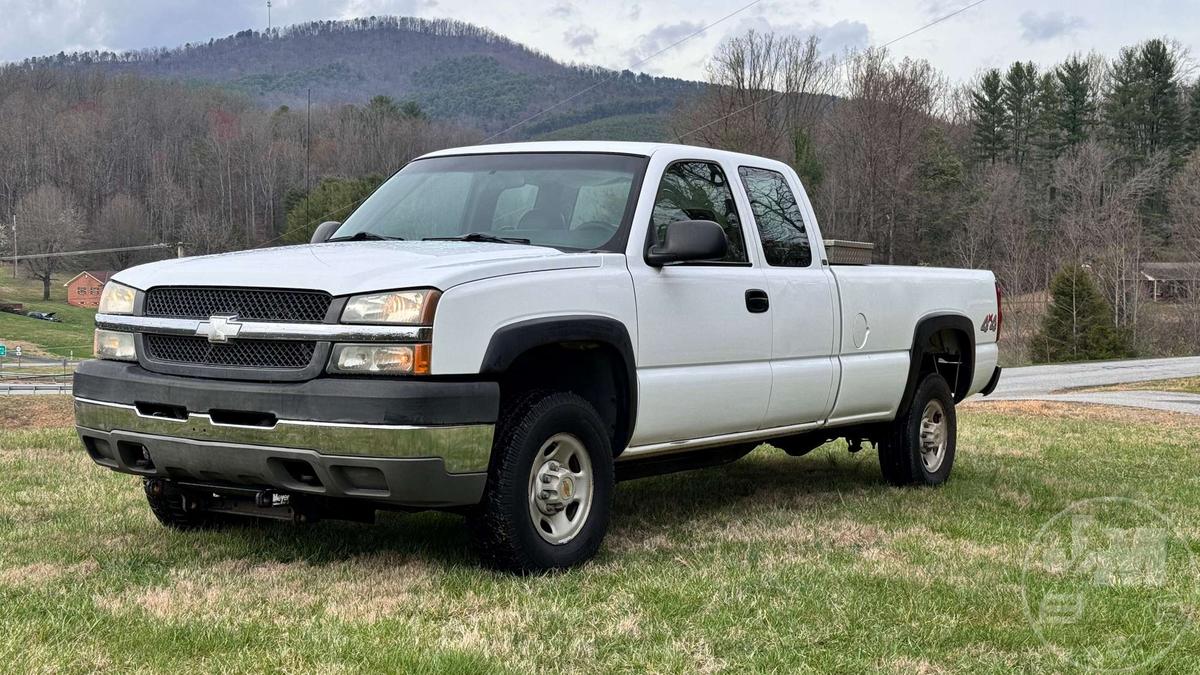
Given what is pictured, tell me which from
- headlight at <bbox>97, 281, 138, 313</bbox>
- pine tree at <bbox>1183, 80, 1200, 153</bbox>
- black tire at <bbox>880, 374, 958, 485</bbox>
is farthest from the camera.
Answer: pine tree at <bbox>1183, 80, 1200, 153</bbox>

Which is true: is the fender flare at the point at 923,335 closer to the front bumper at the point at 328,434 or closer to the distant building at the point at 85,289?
the front bumper at the point at 328,434

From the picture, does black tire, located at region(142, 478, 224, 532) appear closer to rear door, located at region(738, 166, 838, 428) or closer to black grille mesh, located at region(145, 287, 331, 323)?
black grille mesh, located at region(145, 287, 331, 323)

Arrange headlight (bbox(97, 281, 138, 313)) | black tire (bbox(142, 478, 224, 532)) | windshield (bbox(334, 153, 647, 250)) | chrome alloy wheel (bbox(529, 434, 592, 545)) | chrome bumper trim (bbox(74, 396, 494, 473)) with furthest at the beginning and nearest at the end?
windshield (bbox(334, 153, 647, 250)) → black tire (bbox(142, 478, 224, 532)) → headlight (bbox(97, 281, 138, 313)) → chrome alloy wheel (bbox(529, 434, 592, 545)) → chrome bumper trim (bbox(74, 396, 494, 473))

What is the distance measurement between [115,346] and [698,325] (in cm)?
265

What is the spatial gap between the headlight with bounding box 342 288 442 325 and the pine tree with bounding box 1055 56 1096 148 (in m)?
84.7

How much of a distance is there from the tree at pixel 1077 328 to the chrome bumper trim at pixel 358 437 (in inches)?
1726

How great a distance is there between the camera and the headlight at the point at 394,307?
4.68m

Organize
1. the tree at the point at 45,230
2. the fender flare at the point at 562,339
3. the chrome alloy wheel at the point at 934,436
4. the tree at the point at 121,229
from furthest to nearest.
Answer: the tree at the point at 121,229
the tree at the point at 45,230
the chrome alloy wheel at the point at 934,436
the fender flare at the point at 562,339

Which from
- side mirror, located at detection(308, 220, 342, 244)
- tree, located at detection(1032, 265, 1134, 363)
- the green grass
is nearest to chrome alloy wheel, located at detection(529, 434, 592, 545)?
side mirror, located at detection(308, 220, 342, 244)

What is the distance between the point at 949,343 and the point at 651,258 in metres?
3.53

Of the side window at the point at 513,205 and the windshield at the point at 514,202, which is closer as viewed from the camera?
the windshield at the point at 514,202

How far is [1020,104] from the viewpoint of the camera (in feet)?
280

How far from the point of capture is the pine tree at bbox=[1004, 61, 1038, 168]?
8419cm

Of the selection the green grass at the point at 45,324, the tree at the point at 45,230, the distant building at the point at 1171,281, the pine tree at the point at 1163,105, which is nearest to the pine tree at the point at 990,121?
the pine tree at the point at 1163,105
